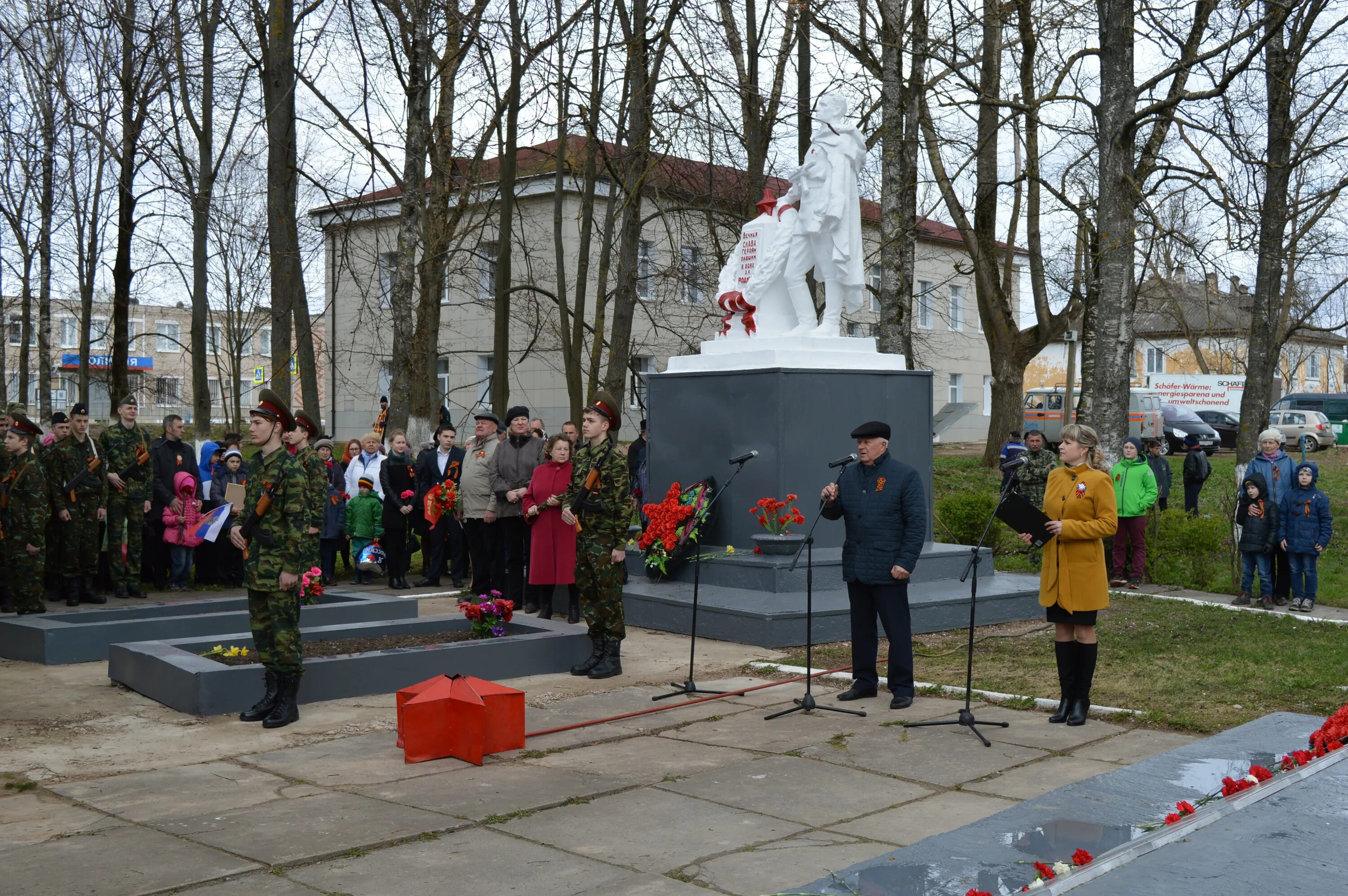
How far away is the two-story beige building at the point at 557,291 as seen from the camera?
855 inches

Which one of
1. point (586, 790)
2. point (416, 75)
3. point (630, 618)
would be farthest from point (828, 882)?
point (416, 75)

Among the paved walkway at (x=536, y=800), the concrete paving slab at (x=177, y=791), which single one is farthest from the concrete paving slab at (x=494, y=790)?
the concrete paving slab at (x=177, y=791)

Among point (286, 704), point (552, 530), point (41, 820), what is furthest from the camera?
point (552, 530)

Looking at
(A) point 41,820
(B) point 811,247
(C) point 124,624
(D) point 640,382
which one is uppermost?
(B) point 811,247

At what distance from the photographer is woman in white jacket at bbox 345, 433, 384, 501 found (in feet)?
48.2

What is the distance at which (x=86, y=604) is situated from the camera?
12555 millimetres

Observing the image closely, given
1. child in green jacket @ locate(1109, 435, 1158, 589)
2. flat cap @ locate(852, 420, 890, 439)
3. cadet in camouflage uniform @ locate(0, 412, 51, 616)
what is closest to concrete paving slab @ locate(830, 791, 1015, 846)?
flat cap @ locate(852, 420, 890, 439)

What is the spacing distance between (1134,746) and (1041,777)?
3.10 feet

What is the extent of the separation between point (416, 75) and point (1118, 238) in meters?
9.73

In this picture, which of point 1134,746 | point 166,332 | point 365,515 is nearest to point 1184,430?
point 365,515

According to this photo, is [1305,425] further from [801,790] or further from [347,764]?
[347,764]

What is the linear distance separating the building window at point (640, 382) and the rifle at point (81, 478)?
5.62 m

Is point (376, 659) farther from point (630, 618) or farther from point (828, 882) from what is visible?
point (828, 882)

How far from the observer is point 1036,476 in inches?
557
